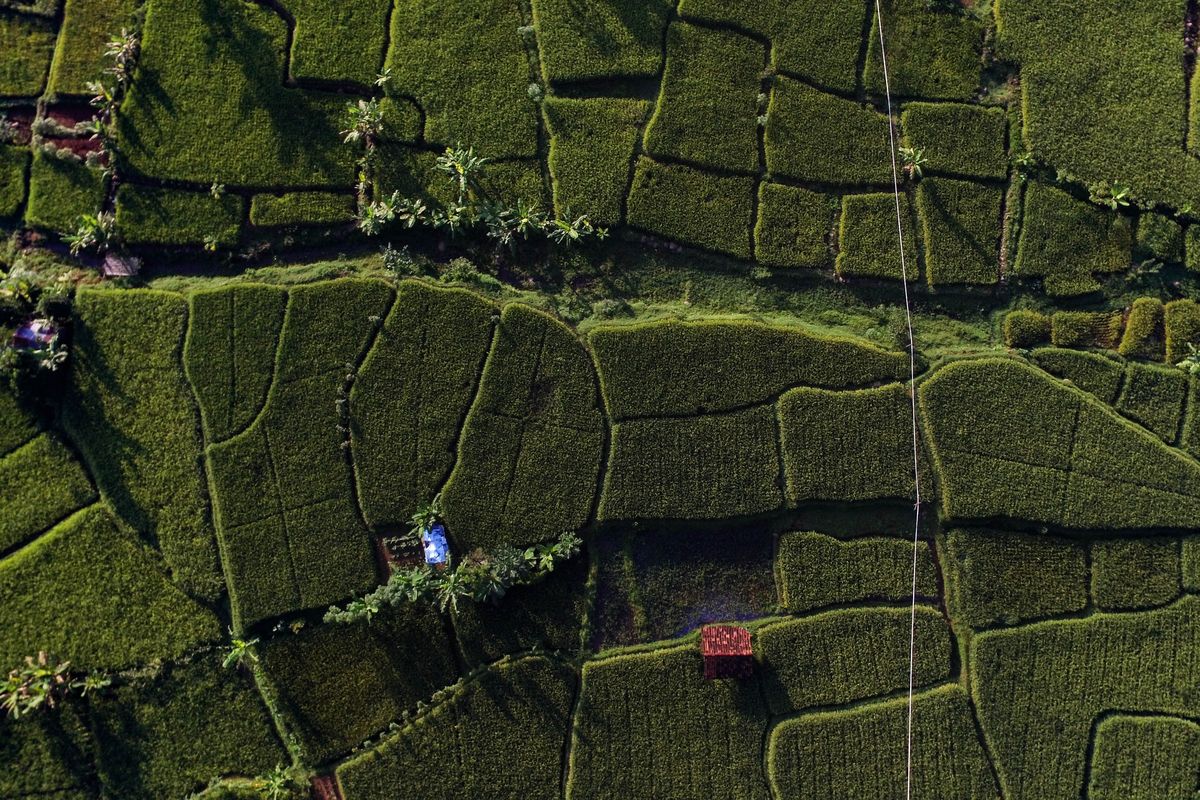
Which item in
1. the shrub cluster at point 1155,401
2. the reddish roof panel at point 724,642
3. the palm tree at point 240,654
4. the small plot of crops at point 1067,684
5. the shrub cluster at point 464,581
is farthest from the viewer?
the shrub cluster at point 1155,401

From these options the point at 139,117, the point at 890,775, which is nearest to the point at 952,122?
the point at 890,775

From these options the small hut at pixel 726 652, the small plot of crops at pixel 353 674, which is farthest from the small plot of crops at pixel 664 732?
the small plot of crops at pixel 353 674

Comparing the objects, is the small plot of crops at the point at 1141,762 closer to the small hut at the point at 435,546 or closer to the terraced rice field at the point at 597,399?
the terraced rice field at the point at 597,399

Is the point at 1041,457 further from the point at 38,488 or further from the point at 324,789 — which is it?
the point at 38,488

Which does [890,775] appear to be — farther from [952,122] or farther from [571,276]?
[952,122]

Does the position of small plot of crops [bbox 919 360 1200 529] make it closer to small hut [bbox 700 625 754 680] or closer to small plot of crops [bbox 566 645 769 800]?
small hut [bbox 700 625 754 680]

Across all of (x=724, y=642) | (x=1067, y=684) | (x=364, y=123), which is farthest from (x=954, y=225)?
(x=364, y=123)
